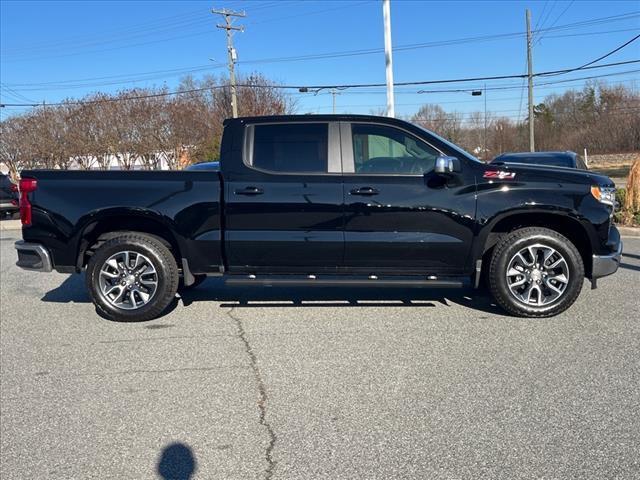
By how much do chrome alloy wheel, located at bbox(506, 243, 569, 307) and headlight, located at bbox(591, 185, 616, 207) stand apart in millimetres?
658

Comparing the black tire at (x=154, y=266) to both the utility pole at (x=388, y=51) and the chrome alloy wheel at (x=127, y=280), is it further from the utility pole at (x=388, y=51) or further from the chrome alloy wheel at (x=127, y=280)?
the utility pole at (x=388, y=51)

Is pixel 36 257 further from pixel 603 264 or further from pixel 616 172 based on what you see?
pixel 616 172

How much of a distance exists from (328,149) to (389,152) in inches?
24.0

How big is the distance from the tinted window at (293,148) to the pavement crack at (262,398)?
64.2 inches

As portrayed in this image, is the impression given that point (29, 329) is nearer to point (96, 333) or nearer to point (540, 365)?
point (96, 333)

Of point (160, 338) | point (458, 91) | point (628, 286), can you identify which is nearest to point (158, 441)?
point (160, 338)

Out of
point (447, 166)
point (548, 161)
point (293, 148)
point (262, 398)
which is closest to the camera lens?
point (262, 398)

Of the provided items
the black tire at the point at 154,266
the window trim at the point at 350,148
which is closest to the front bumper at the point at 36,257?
the black tire at the point at 154,266

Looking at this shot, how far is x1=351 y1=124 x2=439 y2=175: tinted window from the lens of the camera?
5.27 meters

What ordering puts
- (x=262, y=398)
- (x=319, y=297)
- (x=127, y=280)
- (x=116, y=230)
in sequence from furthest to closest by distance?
1. (x=319, y=297)
2. (x=116, y=230)
3. (x=127, y=280)
4. (x=262, y=398)

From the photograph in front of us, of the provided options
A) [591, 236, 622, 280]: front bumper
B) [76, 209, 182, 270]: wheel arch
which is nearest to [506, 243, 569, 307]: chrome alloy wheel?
Result: [591, 236, 622, 280]: front bumper

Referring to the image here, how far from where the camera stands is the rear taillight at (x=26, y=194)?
17.7 feet

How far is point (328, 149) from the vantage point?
17.5 feet

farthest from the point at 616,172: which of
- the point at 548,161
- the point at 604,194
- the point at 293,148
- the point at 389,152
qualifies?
the point at 293,148
